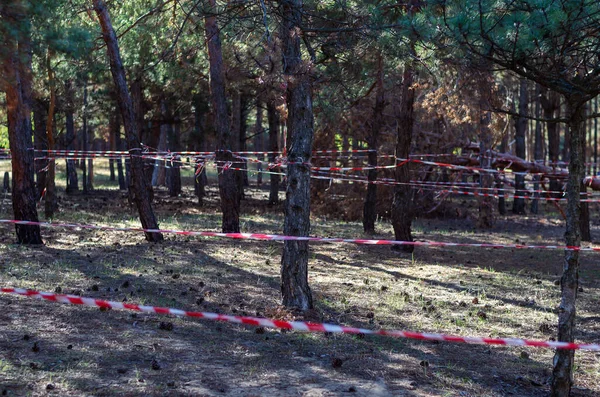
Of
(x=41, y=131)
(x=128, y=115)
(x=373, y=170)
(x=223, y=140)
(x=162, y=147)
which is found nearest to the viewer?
(x=128, y=115)

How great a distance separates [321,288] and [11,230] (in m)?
8.59

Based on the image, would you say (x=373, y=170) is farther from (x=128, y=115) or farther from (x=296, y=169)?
(x=296, y=169)

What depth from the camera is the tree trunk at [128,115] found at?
13484 millimetres

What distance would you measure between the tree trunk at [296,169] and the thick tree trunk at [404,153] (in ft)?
18.0

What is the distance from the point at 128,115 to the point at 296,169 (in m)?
6.91

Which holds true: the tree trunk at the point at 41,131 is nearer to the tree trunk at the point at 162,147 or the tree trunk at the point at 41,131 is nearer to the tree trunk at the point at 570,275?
the tree trunk at the point at 162,147

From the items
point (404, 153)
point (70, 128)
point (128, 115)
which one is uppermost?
point (70, 128)

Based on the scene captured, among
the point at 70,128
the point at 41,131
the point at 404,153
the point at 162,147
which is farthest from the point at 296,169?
the point at 162,147

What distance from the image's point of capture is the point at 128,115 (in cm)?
1389

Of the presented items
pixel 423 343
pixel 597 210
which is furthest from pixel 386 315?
pixel 597 210

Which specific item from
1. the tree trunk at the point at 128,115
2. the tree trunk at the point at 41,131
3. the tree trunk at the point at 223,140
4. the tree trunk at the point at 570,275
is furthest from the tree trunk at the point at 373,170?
the tree trunk at the point at 41,131

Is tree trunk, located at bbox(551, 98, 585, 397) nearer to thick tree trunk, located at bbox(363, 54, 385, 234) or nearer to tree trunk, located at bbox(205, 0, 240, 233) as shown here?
tree trunk, located at bbox(205, 0, 240, 233)

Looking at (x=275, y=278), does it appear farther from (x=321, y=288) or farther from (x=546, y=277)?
(x=546, y=277)

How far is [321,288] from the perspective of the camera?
9961 mm
